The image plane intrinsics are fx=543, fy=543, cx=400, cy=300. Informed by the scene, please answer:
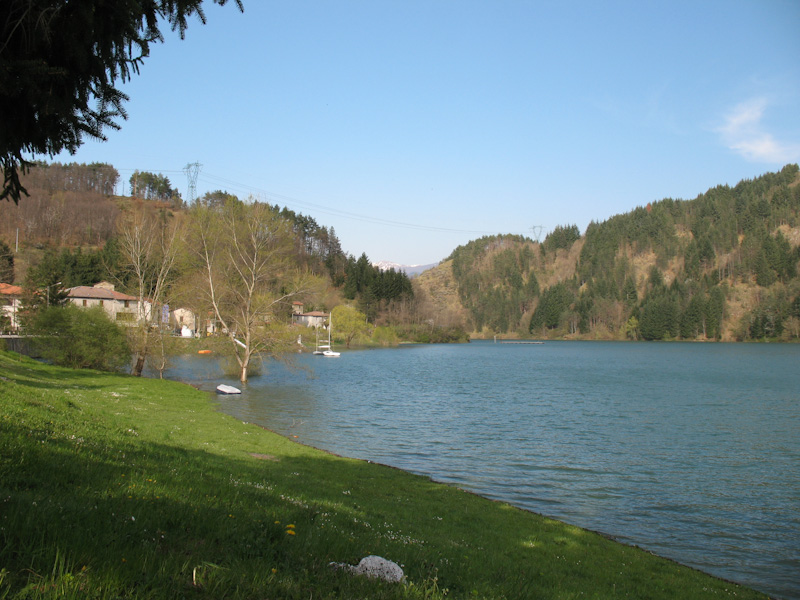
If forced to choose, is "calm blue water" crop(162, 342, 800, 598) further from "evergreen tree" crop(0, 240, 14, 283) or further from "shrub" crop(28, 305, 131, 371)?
"evergreen tree" crop(0, 240, 14, 283)

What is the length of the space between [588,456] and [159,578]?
2254cm

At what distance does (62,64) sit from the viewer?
17.9 feet

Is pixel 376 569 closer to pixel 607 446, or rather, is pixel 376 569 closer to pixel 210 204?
pixel 607 446

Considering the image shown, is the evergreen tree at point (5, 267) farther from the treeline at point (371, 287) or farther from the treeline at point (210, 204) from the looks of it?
the treeline at point (371, 287)

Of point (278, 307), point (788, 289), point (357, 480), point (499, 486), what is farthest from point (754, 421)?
point (788, 289)

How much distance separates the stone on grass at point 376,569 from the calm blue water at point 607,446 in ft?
35.8

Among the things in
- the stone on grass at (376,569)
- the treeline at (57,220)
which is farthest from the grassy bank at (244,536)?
the treeline at (57,220)

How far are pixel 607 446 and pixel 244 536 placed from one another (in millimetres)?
23851

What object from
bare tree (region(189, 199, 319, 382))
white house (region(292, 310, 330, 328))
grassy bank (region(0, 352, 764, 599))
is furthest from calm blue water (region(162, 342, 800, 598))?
white house (region(292, 310, 330, 328))

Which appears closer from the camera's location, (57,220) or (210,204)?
(210,204)

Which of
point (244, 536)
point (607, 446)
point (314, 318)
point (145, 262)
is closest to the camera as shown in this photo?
point (244, 536)

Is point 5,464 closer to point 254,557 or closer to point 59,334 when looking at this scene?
point 254,557

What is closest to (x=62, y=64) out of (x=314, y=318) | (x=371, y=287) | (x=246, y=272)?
(x=246, y=272)

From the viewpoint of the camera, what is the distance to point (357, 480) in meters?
15.8
